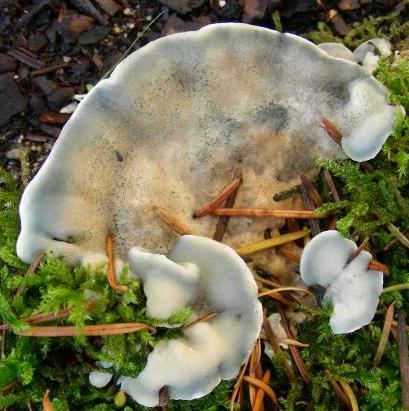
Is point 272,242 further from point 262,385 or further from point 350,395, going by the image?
point 350,395

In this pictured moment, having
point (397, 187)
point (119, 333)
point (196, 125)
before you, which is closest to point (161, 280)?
point (119, 333)

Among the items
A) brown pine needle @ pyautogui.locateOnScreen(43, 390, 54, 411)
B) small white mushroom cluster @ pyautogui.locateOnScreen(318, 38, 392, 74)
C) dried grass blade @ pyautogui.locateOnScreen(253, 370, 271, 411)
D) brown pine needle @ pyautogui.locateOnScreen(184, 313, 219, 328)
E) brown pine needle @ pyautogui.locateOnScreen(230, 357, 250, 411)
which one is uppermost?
small white mushroom cluster @ pyautogui.locateOnScreen(318, 38, 392, 74)

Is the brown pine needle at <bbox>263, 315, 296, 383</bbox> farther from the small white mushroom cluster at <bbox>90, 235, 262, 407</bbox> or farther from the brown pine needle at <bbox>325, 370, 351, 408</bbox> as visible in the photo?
the small white mushroom cluster at <bbox>90, 235, 262, 407</bbox>

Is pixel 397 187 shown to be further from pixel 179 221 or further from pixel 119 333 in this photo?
pixel 119 333

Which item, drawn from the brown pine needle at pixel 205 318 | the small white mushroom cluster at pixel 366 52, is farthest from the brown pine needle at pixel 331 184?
the brown pine needle at pixel 205 318

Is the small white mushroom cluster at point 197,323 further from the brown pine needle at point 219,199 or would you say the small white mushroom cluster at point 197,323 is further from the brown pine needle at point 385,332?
the brown pine needle at point 385,332

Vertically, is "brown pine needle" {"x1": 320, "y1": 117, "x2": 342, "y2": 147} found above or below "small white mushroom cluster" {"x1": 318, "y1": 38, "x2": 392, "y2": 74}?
below

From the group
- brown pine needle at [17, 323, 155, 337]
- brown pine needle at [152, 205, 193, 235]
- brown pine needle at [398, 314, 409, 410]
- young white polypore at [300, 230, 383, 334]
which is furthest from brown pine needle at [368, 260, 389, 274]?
brown pine needle at [17, 323, 155, 337]
